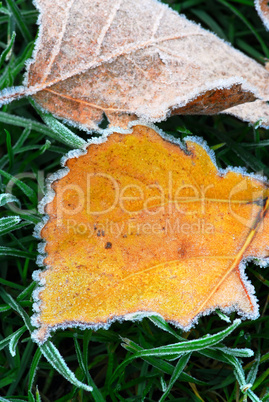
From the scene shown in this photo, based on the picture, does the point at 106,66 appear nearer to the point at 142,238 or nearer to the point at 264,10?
the point at 142,238

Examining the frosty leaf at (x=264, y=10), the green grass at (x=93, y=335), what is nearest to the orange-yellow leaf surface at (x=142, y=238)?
the green grass at (x=93, y=335)

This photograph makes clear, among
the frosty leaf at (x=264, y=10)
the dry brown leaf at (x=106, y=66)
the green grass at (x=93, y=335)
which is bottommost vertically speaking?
the green grass at (x=93, y=335)

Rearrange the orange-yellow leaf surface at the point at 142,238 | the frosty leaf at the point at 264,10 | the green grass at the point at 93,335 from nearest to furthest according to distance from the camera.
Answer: the orange-yellow leaf surface at the point at 142,238 < the green grass at the point at 93,335 < the frosty leaf at the point at 264,10

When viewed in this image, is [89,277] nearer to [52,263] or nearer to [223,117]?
[52,263]

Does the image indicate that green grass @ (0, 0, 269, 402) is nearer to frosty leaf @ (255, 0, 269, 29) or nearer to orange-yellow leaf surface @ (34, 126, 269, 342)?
orange-yellow leaf surface @ (34, 126, 269, 342)

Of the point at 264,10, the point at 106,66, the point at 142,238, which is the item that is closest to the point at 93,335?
the point at 142,238

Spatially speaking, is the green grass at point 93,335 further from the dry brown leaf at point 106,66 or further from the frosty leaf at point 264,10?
the frosty leaf at point 264,10
